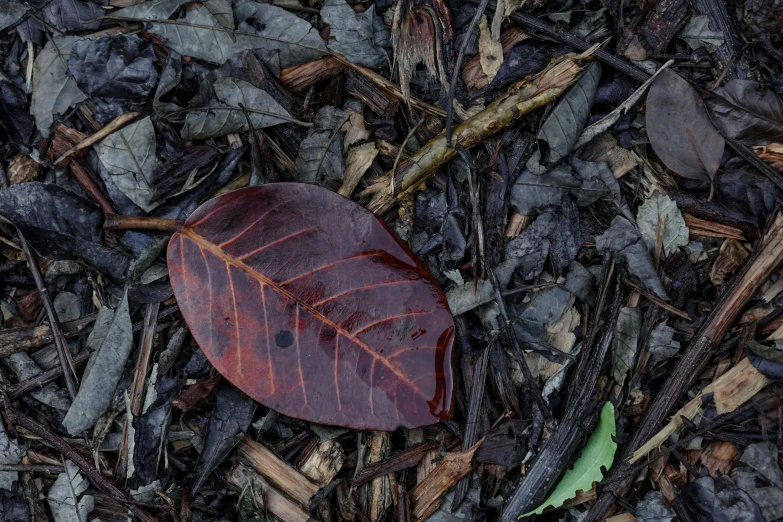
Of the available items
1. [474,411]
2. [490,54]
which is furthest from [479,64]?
[474,411]

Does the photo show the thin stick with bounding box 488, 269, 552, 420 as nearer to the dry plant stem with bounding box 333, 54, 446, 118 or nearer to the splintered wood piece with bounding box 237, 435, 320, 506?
the dry plant stem with bounding box 333, 54, 446, 118

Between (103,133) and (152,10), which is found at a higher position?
(152,10)

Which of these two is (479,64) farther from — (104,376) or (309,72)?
(104,376)

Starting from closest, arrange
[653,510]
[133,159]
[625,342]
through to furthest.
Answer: [653,510]
[625,342]
[133,159]

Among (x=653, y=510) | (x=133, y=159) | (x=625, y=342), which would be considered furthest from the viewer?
(x=133, y=159)

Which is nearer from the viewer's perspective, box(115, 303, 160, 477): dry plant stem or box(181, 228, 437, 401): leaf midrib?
box(181, 228, 437, 401): leaf midrib

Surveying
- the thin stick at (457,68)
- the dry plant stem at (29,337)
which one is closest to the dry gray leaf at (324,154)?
the thin stick at (457,68)

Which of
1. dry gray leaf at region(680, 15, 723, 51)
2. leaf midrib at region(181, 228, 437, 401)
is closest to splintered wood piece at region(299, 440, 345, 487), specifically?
leaf midrib at region(181, 228, 437, 401)

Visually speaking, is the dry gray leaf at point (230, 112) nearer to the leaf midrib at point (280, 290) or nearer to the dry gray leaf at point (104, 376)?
the leaf midrib at point (280, 290)
